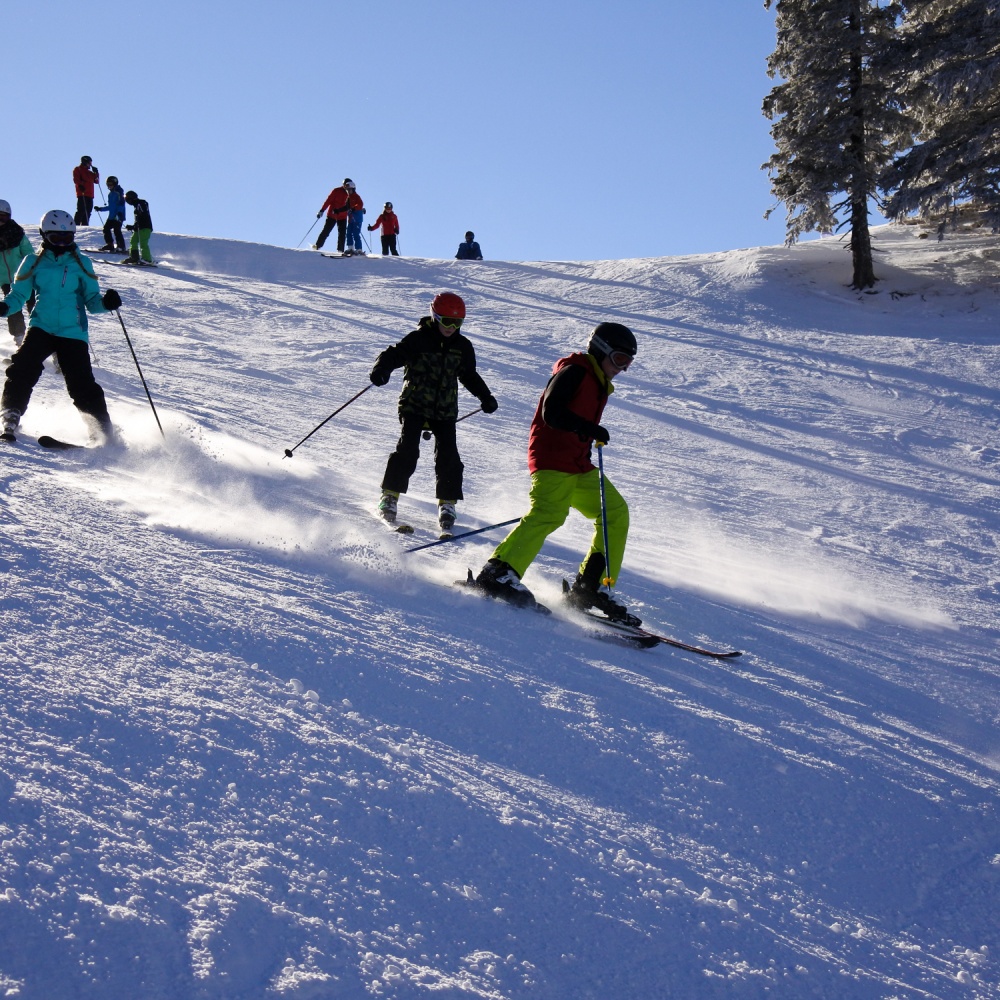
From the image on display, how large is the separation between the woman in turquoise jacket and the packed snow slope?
17.0 inches

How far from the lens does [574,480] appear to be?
18.0ft

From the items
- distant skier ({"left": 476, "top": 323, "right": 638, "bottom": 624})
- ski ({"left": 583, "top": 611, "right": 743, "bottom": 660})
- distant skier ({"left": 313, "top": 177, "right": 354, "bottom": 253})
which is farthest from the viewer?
distant skier ({"left": 313, "top": 177, "right": 354, "bottom": 253})

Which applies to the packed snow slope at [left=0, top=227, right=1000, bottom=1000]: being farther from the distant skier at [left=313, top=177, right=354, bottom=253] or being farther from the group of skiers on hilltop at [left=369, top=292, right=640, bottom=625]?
the distant skier at [left=313, top=177, right=354, bottom=253]

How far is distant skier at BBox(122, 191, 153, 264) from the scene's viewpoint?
767 inches

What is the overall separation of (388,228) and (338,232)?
258 cm

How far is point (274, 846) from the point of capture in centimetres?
251

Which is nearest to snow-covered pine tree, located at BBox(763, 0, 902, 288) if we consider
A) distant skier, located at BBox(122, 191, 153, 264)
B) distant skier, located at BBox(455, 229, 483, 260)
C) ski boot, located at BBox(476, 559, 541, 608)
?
distant skier, located at BBox(455, 229, 483, 260)

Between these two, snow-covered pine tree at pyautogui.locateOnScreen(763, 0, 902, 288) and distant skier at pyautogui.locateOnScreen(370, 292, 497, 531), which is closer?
distant skier at pyautogui.locateOnScreen(370, 292, 497, 531)

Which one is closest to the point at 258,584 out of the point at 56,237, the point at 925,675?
the point at 925,675

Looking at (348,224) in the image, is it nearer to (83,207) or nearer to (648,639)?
(83,207)

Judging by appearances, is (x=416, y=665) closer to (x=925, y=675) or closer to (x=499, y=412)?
(x=925, y=675)

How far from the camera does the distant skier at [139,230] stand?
19484 millimetres

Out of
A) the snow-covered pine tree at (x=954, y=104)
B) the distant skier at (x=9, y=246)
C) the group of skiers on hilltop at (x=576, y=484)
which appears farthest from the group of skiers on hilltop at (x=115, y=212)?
the group of skiers on hilltop at (x=576, y=484)

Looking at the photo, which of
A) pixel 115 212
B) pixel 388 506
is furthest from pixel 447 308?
pixel 115 212
